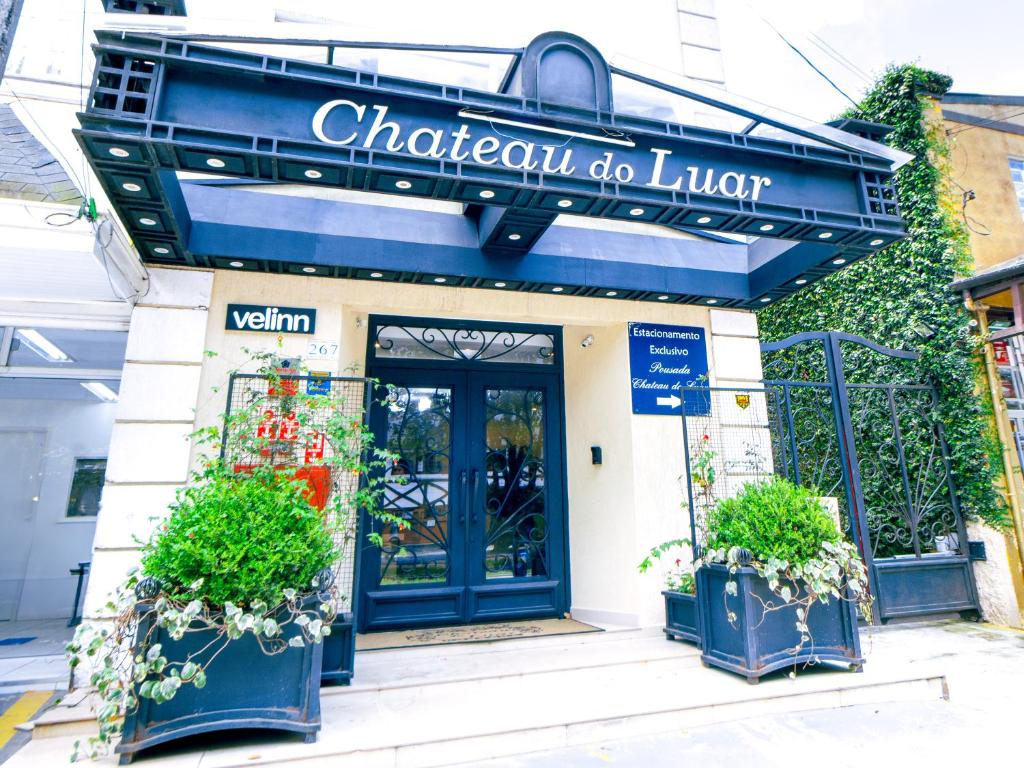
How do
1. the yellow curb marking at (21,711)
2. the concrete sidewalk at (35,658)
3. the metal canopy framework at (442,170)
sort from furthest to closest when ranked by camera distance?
the concrete sidewalk at (35,658), the yellow curb marking at (21,711), the metal canopy framework at (442,170)

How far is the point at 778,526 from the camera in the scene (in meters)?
3.32

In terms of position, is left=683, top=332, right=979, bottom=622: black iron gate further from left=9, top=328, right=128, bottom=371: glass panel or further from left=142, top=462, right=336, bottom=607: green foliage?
left=9, top=328, right=128, bottom=371: glass panel

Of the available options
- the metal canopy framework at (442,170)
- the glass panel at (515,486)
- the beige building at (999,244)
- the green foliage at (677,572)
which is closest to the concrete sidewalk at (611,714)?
the green foliage at (677,572)

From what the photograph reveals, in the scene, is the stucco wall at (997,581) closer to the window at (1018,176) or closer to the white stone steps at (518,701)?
the white stone steps at (518,701)

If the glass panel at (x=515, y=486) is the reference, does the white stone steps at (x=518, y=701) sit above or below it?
below

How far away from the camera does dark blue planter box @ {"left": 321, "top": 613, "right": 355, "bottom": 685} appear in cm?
314

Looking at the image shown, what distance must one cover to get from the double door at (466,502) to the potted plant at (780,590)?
6.11ft

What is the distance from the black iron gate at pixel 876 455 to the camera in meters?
4.75

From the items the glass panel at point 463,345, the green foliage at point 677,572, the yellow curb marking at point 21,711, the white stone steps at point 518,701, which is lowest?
the yellow curb marking at point 21,711

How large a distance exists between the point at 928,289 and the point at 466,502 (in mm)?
5245

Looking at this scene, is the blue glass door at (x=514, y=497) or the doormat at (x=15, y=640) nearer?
the doormat at (x=15, y=640)

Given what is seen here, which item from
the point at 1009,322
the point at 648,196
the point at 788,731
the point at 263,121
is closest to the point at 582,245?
the point at 648,196

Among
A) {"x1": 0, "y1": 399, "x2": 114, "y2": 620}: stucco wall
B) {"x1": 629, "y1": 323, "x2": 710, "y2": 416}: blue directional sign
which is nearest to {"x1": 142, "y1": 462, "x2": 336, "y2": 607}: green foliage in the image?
{"x1": 629, "y1": 323, "x2": 710, "y2": 416}: blue directional sign

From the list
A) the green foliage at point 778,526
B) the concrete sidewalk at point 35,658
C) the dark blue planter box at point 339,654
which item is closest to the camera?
the dark blue planter box at point 339,654
